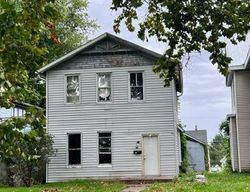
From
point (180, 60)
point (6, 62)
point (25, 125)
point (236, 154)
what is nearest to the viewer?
point (25, 125)

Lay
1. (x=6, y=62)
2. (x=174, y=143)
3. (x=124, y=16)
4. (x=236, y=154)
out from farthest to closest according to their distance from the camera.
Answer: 1. (x=236, y=154)
2. (x=174, y=143)
3. (x=124, y=16)
4. (x=6, y=62)

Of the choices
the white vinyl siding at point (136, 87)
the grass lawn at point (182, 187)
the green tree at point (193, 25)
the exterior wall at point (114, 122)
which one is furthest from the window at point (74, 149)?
the green tree at point (193, 25)

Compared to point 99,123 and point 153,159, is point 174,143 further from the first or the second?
point 99,123

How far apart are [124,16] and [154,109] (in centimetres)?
1516

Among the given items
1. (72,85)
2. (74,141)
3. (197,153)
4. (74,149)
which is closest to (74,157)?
(74,149)

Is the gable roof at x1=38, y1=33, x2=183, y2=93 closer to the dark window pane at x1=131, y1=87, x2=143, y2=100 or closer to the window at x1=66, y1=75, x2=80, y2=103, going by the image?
the window at x1=66, y1=75, x2=80, y2=103

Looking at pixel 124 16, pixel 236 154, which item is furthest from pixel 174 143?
pixel 124 16

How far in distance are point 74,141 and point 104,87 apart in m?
3.23

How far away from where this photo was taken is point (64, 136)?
76.3 feet

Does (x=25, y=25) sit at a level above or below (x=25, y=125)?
above

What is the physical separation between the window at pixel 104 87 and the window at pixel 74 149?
2.34m

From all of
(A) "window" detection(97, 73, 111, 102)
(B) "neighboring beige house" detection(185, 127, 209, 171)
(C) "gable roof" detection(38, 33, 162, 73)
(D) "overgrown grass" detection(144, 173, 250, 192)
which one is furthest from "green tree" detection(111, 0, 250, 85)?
(B) "neighboring beige house" detection(185, 127, 209, 171)

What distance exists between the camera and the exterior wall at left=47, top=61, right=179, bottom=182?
2245cm

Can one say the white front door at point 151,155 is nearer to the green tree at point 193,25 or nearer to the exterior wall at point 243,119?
the exterior wall at point 243,119
